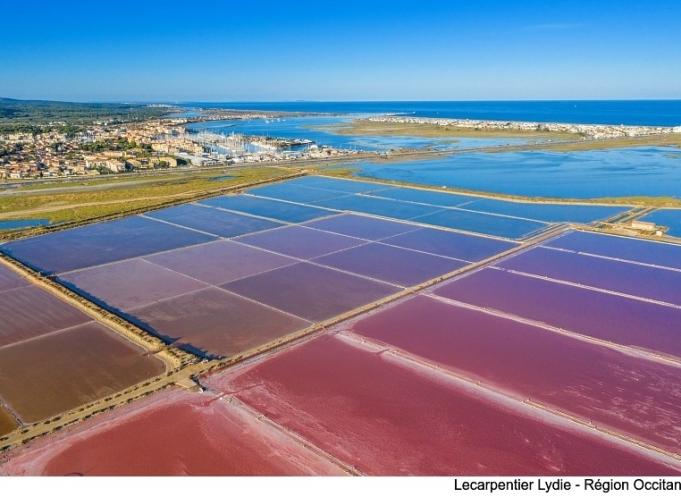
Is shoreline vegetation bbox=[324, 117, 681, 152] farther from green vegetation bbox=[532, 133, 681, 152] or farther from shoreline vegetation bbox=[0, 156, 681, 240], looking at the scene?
shoreline vegetation bbox=[0, 156, 681, 240]

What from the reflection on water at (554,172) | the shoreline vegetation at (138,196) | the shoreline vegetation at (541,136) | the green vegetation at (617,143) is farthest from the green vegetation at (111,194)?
the green vegetation at (617,143)

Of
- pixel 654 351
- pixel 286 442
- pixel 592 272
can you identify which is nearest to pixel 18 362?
pixel 286 442

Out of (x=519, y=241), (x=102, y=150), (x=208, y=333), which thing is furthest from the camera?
(x=102, y=150)

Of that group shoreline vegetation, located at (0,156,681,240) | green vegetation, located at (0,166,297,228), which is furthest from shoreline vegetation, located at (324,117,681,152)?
green vegetation, located at (0,166,297,228)

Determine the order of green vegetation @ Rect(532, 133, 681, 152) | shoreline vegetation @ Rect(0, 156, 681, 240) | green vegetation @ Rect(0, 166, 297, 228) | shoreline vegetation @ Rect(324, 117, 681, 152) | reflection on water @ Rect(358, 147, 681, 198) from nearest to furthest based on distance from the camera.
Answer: shoreline vegetation @ Rect(0, 156, 681, 240) < green vegetation @ Rect(0, 166, 297, 228) < reflection on water @ Rect(358, 147, 681, 198) < green vegetation @ Rect(532, 133, 681, 152) < shoreline vegetation @ Rect(324, 117, 681, 152)

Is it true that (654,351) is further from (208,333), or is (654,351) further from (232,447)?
(208,333)

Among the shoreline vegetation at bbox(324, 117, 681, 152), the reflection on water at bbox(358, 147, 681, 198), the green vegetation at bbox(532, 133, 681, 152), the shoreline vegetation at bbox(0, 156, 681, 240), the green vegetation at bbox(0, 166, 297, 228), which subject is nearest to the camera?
the shoreline vegetation at bbox(0, 156, 681, 240)

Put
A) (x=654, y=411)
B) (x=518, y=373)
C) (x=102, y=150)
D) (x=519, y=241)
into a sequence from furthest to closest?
(x=102, y=150), (x=519, y=241), (x=518, y=373), (x=654, y=411)

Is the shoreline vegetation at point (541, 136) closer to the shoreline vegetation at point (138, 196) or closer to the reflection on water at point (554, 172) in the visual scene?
the reflection on water at point (554, 172)
